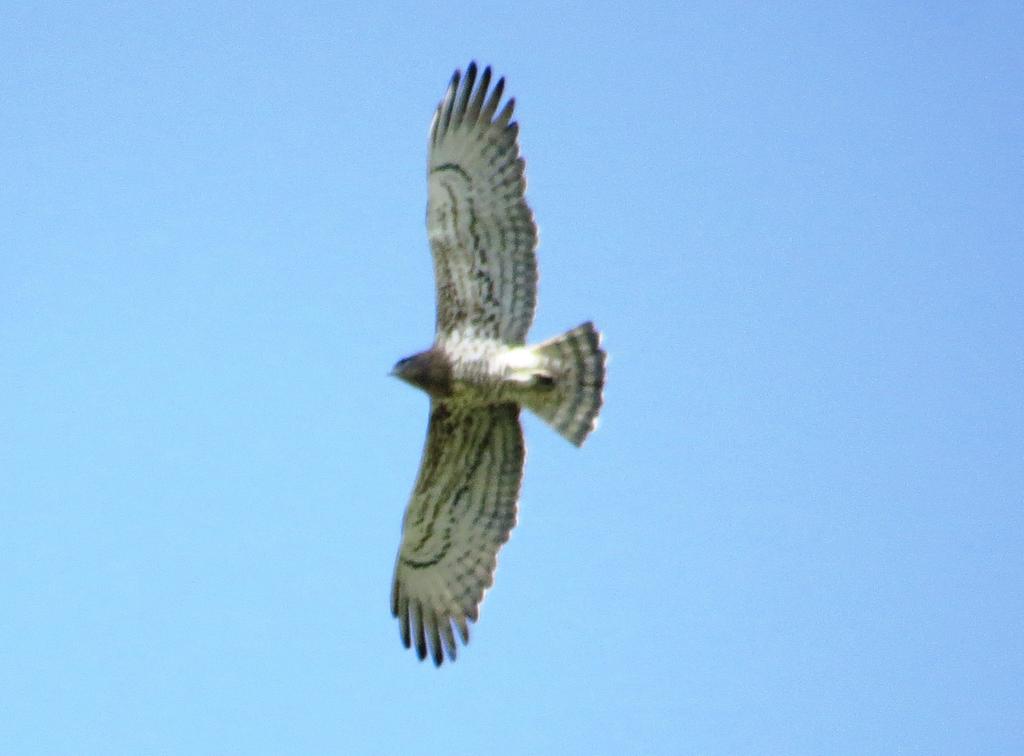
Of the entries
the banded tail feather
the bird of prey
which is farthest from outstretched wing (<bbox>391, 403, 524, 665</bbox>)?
the banded tail feather

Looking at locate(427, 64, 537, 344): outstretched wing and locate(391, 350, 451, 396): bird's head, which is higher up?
locate(427, 64, 537, 344): outstretched wing

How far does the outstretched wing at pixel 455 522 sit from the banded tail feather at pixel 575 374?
1.13 feet

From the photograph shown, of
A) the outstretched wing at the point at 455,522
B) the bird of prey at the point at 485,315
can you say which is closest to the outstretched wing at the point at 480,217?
the bird of prey at the point at 485,315

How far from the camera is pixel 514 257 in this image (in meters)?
10.8

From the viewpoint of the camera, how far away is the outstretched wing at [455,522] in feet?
36.3

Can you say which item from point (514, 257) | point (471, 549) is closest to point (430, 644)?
point (471, 549)

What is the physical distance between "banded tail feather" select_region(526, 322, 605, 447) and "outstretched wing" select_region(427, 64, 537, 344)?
0.72ft

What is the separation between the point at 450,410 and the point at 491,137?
5.00 feet

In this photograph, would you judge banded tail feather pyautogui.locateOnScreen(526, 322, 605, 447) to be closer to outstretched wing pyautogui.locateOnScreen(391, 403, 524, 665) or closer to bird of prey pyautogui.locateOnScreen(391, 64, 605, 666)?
bird of prey pyautogui.locateOnScreen(391, 64, 605, 666)

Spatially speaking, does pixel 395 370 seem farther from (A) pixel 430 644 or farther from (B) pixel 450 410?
(A) pixel 430 644

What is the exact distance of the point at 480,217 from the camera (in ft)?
35.2

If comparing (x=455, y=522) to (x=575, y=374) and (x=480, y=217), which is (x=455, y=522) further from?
(x=480, y=217)

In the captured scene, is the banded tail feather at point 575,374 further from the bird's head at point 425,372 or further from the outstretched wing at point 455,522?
the bird's head at point 425,372

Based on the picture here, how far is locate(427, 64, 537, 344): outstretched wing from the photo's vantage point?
10703mm
